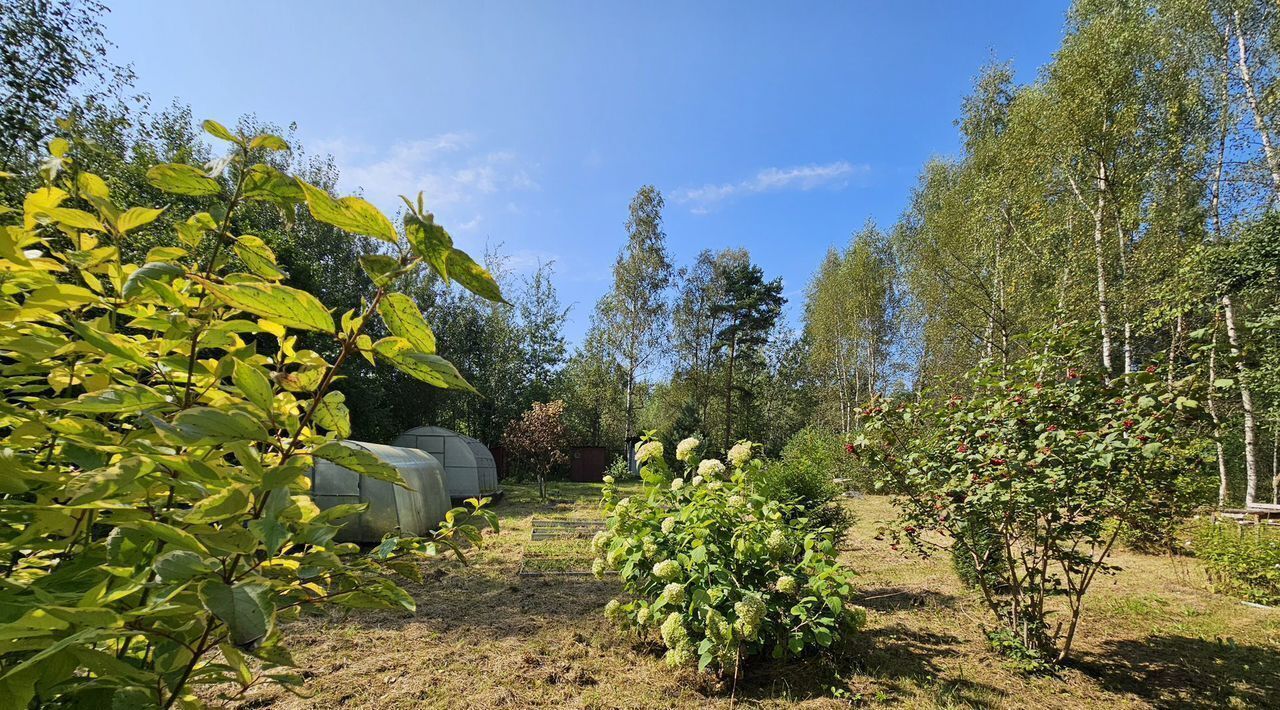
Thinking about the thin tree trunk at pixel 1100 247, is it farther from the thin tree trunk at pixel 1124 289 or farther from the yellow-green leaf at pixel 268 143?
the yellow-green leaf at pixel 268 143

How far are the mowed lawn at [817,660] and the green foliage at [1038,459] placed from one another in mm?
422

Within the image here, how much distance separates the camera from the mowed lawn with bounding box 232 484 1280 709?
9.36 feet

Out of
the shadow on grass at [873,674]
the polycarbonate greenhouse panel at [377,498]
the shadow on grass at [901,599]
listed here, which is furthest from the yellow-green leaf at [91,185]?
the polycarbonate greenhouse panel at [377,498]

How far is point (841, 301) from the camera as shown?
70.2 feet

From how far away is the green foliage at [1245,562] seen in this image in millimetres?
4711

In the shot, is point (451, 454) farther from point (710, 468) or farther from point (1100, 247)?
point (1100, 247)

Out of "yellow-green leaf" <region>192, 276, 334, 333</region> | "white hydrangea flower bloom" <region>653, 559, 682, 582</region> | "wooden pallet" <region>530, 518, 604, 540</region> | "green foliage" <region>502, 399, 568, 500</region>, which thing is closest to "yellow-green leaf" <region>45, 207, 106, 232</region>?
"yellow-green leaf" <region>192, 276, 334, 333</region>

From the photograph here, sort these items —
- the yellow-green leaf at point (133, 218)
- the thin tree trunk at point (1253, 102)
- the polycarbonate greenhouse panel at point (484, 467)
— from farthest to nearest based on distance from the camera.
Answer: the polycarbonate greenhouse panel at point (484, 467) < the thin tree trunk at point (1253, 102) < the yellow-green leaf at point (133, 218)

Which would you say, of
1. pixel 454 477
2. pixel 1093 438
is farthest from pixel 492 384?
pixel 1093 438

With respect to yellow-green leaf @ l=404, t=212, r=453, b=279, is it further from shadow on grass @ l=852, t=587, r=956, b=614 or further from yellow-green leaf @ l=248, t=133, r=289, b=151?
shadow on grass @ l=852, t=587, r=956, b=614

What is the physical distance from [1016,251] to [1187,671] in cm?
1167

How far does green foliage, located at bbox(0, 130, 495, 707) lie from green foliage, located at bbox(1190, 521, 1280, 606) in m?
7.61

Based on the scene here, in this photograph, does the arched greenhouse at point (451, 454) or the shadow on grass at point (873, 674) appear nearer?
the shadow on grass at point (873, 674)

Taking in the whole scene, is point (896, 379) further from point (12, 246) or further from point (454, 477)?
point (12, 246)
